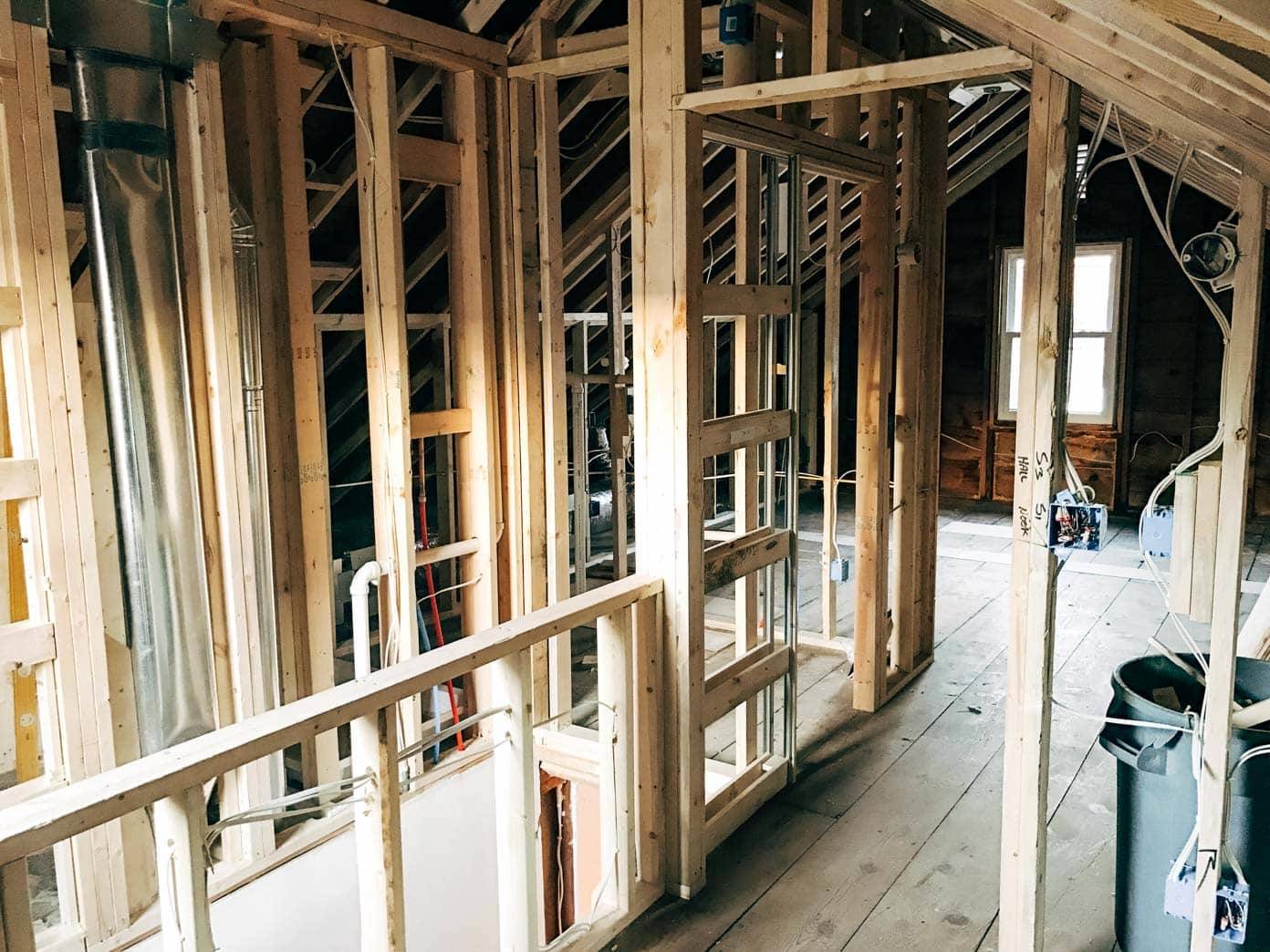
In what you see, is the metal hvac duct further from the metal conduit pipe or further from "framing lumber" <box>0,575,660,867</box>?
"framing lumber" <box>0,575,660,867</box>

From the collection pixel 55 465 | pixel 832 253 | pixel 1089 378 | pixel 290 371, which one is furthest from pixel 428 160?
pixel 1089 378

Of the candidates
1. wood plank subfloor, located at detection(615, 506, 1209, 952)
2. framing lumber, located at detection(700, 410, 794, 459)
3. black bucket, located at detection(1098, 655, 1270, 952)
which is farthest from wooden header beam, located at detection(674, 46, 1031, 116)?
black bucket, located at detection(1098, 655, 1270, 952)

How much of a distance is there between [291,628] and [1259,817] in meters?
2.74

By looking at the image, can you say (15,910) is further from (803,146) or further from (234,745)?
(803,146)

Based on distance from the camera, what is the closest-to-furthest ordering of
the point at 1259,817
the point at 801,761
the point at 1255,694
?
the point at 1259,817, the point at 1255,694, the point at 801,761

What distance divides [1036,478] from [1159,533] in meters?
0.28

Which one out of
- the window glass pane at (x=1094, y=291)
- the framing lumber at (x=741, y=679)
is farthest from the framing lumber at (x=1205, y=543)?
the window glass pane at (x=1094, y=291)

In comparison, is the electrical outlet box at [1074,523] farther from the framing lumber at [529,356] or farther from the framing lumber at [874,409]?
the framing lumber at [529,356]

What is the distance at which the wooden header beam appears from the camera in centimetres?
213

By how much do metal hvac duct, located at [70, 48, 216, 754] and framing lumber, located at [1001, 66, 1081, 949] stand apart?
6.94 feet

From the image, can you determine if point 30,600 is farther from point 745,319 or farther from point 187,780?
point 745,319

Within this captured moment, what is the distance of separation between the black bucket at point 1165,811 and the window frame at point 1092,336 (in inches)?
231

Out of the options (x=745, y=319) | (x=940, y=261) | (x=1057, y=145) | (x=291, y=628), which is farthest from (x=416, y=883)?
(x=940, y=261)

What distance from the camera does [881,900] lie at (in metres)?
2.85
